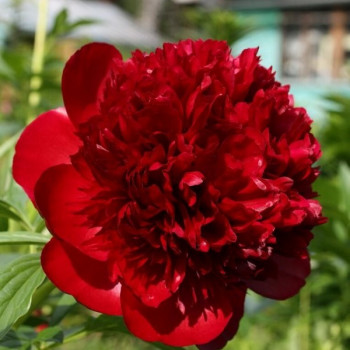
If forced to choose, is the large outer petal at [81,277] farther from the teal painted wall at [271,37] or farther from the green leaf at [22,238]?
the teal painted wall at [271,37]

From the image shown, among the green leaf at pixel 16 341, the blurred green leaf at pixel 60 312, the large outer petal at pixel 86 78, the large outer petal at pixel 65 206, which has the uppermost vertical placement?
the large outer petal at pixel 86 78

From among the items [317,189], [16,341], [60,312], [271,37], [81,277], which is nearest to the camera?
[81,277]

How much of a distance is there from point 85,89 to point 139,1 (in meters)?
24.5

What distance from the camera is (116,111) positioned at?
2.15 feet

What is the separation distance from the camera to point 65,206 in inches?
26.3

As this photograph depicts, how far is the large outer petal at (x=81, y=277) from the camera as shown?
64cm

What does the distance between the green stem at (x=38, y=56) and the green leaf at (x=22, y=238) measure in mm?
873

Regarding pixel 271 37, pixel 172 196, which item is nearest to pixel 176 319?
pixel 172 196

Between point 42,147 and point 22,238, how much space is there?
0.30 feet

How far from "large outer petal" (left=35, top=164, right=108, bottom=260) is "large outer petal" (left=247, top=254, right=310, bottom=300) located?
175 mm

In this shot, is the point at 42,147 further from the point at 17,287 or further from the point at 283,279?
the point at 283,279

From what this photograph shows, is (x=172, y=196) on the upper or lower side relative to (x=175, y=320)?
upper

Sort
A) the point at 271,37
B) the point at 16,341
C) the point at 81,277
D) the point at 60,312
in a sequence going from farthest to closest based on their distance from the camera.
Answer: the point at 271,37
the point at 60,312
the point at 16,341
the point at 81,277

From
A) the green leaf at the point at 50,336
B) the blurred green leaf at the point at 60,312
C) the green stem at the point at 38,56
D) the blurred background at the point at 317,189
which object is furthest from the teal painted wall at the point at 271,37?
the green leaf at the point at 50,336
